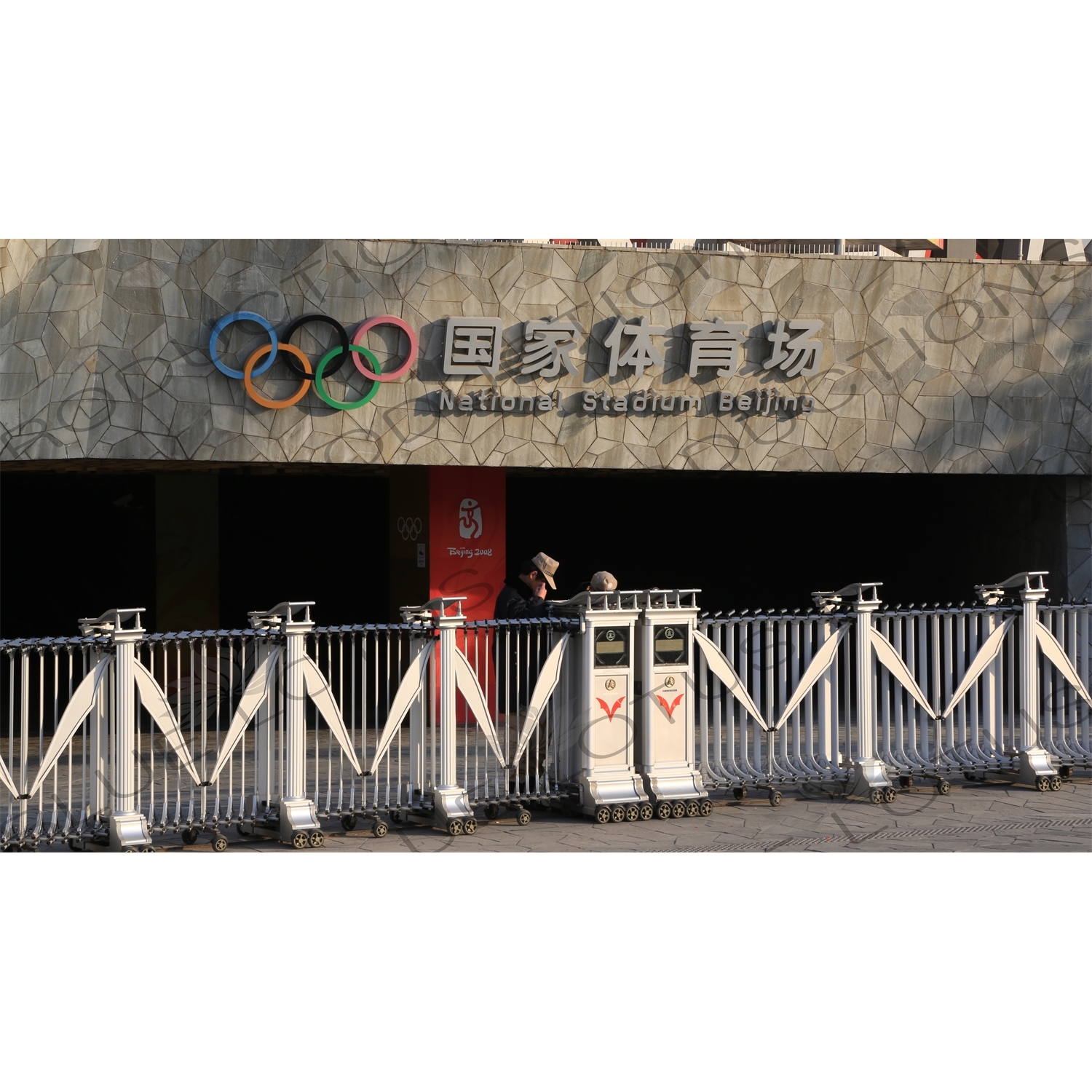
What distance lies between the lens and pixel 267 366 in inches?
541

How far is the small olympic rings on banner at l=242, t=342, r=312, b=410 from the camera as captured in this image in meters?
13.7

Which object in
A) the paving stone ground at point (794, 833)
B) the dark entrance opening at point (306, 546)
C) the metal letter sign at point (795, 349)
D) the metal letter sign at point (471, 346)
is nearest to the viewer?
the paving stone ground at point (794, 833)

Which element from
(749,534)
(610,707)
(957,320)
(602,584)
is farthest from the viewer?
(749,534)

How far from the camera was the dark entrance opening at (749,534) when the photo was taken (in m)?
19.5

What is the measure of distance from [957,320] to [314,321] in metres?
7.54

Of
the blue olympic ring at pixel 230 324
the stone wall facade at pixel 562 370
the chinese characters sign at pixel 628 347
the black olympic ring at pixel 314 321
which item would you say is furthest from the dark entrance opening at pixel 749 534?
the blue olympic ring at pixel 230 324

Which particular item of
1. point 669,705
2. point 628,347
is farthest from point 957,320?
point 669,705

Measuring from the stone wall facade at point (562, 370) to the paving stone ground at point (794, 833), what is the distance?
17.9 ft

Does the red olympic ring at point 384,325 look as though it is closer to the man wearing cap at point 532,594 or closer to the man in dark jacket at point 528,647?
the man in dark jacket at point 528,647

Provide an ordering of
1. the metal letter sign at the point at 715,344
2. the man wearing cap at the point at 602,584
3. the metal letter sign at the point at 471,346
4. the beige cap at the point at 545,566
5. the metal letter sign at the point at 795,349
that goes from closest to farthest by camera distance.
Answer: the man wearing cap at the point at 602,584 → the beige cap at the point at 545,566 → the metal letter sign at the point at 471,346 → the metal letter sign at the point at 715,344 → the metal letter sign at the point at 795,349

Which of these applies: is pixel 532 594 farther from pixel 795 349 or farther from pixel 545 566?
pixel 795 349

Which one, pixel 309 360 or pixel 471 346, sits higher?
pixel 471 346

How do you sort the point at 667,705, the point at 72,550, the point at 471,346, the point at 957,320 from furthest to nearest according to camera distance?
the point at 72,550
the point at 957,320
the point at 471,346
the point at 667,705

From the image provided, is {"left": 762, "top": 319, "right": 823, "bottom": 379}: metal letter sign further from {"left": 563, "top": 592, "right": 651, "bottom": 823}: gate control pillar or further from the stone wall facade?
{"left": 563, "top": 592, "right": 651, "bottom": 823}: gate control pillar
